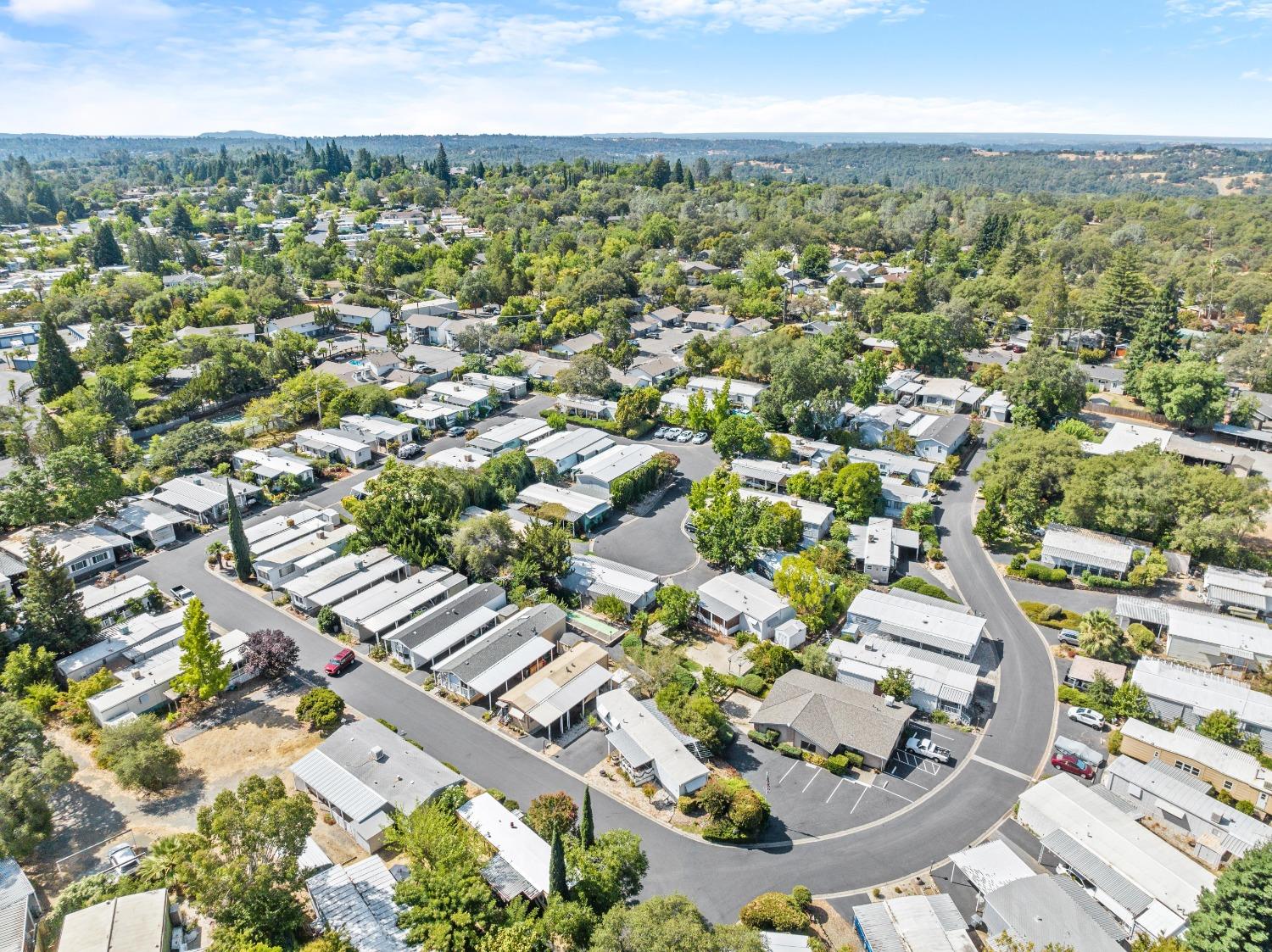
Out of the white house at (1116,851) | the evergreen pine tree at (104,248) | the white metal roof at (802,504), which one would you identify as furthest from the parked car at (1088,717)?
the evergreen pine tree at (104,248)

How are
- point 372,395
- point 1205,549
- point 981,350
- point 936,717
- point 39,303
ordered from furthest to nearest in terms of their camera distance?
point 39,303 → point 981,350 → point 372,395 → point 1205,549 → point 936,717

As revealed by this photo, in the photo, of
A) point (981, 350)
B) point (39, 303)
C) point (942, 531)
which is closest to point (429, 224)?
point (39, 303)

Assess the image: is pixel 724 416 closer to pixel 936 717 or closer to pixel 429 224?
pixel 936 717

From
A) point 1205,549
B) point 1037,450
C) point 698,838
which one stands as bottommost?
point 698,838

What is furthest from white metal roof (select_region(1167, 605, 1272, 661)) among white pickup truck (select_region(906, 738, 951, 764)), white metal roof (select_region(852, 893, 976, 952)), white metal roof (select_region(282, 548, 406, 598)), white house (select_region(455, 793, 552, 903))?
white metal roof (select_region(282, 548, 406, 598))

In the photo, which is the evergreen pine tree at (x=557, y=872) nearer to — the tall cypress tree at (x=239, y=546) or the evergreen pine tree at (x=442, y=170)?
the tall cypress tree at (x=239, y=546)

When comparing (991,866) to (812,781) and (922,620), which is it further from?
(922,620)
